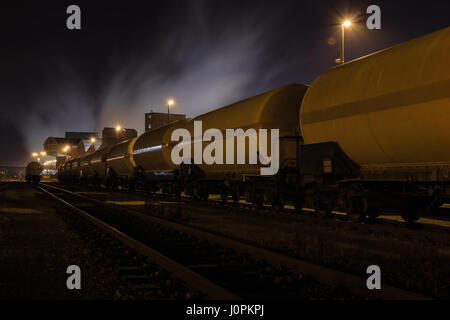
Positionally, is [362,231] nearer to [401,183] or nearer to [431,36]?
[401,183]

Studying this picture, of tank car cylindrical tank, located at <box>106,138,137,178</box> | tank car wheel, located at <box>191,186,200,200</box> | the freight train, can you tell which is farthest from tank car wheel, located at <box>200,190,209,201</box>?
tank car cylindrical tank, located at <box>106,138,137,178</box>

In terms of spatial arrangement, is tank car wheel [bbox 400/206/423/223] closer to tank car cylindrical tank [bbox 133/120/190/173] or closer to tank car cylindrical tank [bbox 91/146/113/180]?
tank car cylindrical tank [bbox 133/120/190/173]

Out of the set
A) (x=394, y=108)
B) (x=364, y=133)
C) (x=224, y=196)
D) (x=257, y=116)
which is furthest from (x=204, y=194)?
(x=394, y=108)

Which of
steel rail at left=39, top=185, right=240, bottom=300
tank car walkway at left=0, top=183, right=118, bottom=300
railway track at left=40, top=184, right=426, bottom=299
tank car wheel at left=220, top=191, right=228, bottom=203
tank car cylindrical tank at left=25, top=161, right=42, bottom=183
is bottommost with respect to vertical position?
tank car walkway at left=0, top=183, right=118, bottom=300

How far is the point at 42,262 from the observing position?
6.21 metres

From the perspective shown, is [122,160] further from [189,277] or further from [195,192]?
[189,277]

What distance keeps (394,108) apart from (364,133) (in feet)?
3.36

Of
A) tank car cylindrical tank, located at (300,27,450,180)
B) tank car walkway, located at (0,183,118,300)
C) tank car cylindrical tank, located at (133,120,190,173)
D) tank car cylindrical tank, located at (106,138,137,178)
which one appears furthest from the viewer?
tank car cylindrical tank, located at (106,138,137,178)

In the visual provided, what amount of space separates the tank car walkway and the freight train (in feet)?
20.8

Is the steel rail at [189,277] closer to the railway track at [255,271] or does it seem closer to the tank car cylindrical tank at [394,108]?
the railway track at [255,271]

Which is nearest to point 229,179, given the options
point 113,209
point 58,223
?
point 113,209

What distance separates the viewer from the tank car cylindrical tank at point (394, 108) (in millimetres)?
7141

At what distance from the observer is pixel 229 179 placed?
15.1 meters

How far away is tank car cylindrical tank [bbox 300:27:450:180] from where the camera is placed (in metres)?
7.14
